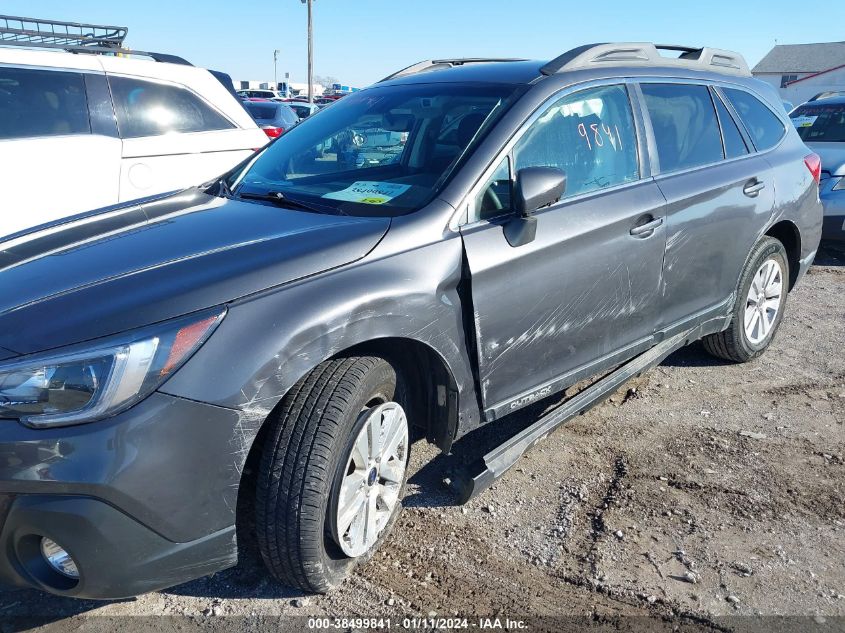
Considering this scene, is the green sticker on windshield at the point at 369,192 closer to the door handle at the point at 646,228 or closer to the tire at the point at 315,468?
the tire at the point at 315,468

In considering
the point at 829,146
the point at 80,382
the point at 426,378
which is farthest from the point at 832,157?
the point at 80,382

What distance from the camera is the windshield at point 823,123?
9.23 meters

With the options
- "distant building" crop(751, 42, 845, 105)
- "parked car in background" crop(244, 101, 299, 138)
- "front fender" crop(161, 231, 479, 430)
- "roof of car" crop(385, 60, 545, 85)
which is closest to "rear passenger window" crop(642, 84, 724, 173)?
"roof of car" crop(385, 60, 545, 85)

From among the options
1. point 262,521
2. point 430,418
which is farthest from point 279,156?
point 262,521

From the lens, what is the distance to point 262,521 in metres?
2.35

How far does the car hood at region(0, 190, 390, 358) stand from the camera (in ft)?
7.09

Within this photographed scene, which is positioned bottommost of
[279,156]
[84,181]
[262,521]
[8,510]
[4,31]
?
[262,521]

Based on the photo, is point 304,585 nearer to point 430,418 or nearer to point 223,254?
point 430,418

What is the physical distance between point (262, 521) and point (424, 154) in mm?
1688

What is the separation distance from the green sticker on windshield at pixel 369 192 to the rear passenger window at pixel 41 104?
10.4 ft

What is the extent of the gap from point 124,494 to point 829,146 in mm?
9212

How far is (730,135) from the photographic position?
434cm

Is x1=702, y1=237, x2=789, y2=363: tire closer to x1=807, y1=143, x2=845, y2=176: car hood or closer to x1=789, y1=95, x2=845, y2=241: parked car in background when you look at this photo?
x1=789, y1=95, x2=845, y2=241: parked car in background

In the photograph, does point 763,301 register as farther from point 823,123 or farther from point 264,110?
point 264,110
